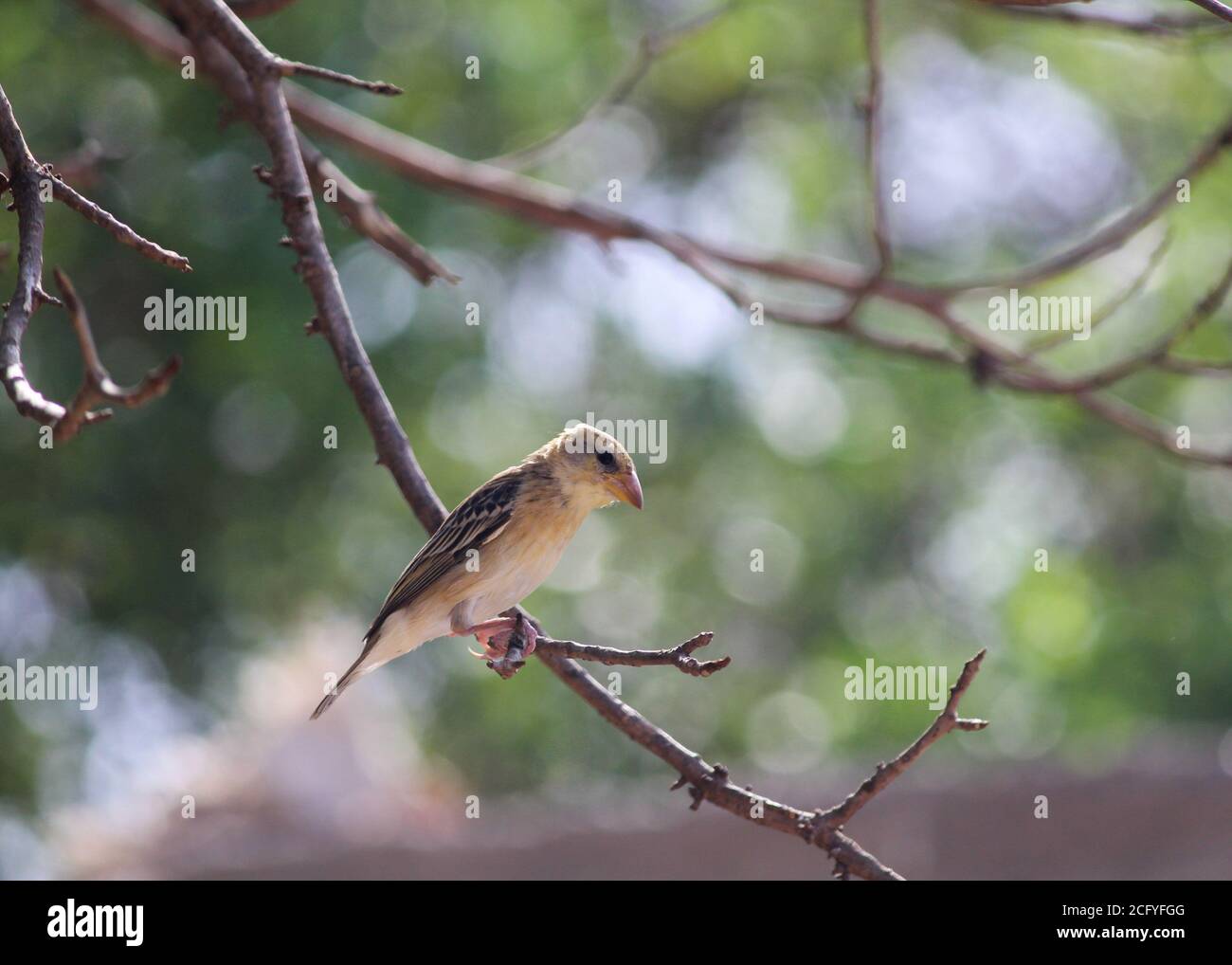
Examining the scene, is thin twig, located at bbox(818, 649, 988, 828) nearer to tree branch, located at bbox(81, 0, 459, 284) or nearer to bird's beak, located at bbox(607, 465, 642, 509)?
bird's beak, located at bbox(607, 465, 642, 509)

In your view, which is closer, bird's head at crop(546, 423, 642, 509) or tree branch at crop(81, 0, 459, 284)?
bird's head at crop(546, 423, 642, 509)

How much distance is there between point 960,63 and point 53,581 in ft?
41.0

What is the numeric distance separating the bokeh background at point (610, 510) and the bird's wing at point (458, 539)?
12.7 ft

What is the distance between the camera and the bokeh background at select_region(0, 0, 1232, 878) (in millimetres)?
10789

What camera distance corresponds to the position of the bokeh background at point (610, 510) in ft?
35.4

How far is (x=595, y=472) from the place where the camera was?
182 inches

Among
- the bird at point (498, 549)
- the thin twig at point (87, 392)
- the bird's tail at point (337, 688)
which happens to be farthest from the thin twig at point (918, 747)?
the bird's tail at point (337, 688)

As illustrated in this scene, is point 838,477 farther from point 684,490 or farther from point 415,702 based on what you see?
point 415,702

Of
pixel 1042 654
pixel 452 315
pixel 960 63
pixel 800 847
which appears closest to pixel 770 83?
pixel 960 63

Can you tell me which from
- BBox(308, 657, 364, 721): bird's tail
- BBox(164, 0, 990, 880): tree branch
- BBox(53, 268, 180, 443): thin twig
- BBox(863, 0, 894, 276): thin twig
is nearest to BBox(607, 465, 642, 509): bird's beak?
BBox(164, 0, 990, 880): tree branch

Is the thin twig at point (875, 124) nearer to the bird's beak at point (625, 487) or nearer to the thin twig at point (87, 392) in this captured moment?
the bird's beak at point (625, 487)

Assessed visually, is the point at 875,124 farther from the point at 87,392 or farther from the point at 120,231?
the point at 87,392

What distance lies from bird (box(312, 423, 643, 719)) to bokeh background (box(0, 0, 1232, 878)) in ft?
12.4

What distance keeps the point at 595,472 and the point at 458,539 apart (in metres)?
0.51
